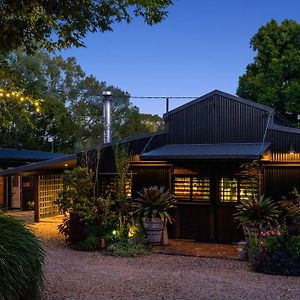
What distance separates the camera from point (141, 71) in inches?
1179

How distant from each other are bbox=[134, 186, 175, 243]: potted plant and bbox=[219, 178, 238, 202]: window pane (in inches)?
67.2

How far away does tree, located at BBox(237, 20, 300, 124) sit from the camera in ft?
79.8

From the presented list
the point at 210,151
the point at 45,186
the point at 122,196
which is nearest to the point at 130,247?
the point at 122,196

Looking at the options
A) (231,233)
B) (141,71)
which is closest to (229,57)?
(141,71)

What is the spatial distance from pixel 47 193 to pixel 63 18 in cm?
1387

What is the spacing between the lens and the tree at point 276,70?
79.8 feet

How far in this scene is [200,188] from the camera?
14000 millimetres

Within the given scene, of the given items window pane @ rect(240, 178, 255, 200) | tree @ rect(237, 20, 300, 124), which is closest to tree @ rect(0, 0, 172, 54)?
window pane @ rect(240, 178, 255, 200)

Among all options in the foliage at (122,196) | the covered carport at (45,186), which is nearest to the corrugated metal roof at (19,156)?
the covered carport at (45,186)

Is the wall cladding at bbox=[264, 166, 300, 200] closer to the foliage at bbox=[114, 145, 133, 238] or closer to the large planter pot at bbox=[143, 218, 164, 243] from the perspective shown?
the large planter pot at bbox=[143, 218, 164, 243]

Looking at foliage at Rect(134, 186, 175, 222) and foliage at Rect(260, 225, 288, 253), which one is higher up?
foliage at Rect(134, 186, 175, 222)

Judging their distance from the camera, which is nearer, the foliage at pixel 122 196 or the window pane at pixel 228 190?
the foliage at pixel 122 196

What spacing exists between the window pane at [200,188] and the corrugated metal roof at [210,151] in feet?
3.17

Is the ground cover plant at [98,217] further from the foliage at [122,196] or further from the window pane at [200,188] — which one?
the window pane at [200,188]
